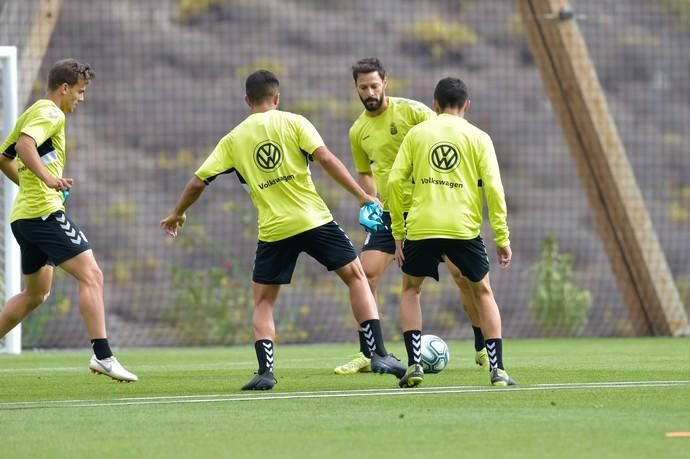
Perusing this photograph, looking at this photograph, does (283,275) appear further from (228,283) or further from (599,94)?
(228,283)

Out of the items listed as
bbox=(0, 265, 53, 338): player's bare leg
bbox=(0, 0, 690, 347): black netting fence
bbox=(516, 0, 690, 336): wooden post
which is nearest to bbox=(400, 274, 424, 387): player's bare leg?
bbox=(0, 265, 53, 338): player's bare leg

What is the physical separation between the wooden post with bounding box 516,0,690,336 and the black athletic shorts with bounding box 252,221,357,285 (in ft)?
24.1

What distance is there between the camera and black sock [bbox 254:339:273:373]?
9156mm

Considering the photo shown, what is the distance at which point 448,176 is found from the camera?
8.79 m

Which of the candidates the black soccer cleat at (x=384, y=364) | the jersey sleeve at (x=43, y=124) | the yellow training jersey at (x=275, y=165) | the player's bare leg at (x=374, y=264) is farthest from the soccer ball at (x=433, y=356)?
the jersey sleeve at (x=43, y=124)

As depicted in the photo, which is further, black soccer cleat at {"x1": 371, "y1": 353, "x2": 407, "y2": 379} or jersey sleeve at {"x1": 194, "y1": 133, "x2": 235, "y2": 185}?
black soccer cleat at {"x1": 371, "y1": 353, "x2": 407, "y2": 379}

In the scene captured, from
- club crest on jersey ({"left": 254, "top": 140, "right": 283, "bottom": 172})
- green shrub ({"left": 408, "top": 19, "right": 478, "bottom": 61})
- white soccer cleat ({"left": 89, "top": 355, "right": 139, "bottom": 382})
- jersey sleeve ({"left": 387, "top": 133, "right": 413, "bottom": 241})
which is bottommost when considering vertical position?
white soccer cleat ({"left": 89, "top": 355, "right": 139, "bottom": 382})

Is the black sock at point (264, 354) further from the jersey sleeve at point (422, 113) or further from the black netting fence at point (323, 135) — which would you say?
the black netting fence at point (323, 135)

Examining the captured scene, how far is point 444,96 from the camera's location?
894 cm

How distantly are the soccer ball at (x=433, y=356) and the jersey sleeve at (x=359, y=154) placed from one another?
1.55 metres

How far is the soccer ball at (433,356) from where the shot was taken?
10078 mm

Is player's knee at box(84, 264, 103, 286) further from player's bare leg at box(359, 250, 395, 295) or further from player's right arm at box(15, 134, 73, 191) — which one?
player's bare leg at box(359, 250, 395, 295)

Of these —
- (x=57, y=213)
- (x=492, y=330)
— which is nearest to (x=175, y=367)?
(x=57, y=213)

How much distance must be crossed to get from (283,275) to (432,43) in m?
24.1
